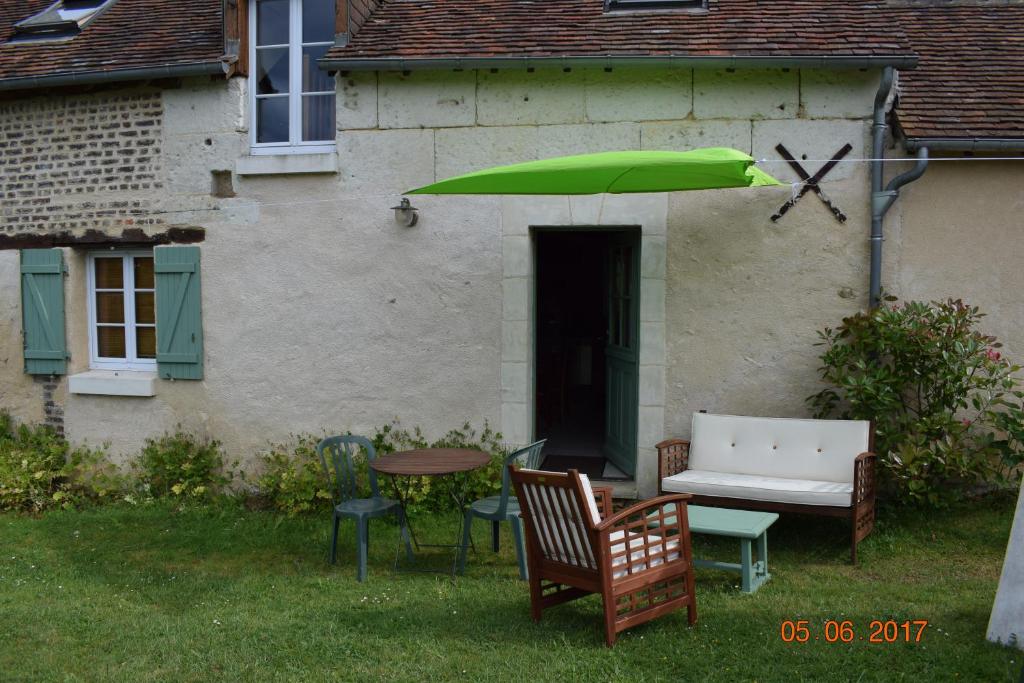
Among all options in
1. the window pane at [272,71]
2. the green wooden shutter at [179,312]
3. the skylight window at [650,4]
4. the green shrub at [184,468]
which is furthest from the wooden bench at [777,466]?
the window pane at [272,71]

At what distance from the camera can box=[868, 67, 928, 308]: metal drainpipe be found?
6188 mm

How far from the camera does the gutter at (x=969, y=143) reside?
6082 mm

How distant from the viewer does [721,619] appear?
4465 millimetres

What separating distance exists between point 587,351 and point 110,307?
18.5ft

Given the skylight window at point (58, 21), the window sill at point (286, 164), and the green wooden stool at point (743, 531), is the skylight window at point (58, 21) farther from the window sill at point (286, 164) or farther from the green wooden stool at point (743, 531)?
the green wooden stool at point (743, 531)

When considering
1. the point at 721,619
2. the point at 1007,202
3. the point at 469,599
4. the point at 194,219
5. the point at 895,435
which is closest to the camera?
the point at 721,619

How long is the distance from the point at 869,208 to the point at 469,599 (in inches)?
157

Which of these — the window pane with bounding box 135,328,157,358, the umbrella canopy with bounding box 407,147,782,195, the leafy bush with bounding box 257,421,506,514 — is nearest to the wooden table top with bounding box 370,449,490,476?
the leafy bush with bounding box 257,421,506,514

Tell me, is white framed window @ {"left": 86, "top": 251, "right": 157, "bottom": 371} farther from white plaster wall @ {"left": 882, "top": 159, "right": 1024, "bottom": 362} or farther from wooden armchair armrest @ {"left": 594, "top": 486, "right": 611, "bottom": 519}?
white plaster wall @ {"left": 882, "top": 159, "right": 1024, "bottom": 362}

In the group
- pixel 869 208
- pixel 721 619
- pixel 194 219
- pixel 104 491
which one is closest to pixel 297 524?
pixel 104 491

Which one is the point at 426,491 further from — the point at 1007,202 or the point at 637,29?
the point at 1007,202

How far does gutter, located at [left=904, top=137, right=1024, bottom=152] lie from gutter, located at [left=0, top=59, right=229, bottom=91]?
5314 millimetres

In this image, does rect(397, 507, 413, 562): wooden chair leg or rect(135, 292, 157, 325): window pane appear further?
rect(135, 292, 157, 325): window pane

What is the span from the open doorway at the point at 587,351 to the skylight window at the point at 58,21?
486cm
